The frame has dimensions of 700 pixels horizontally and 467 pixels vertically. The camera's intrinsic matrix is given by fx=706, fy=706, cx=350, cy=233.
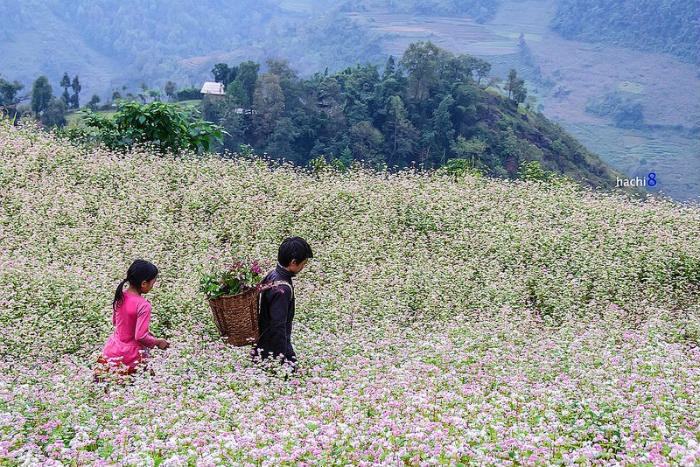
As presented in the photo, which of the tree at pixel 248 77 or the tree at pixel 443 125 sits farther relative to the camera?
the tree at pixel 443 125

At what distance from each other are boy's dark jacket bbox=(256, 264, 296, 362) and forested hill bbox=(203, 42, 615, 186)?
217 ft

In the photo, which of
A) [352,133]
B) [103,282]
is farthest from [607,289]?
[352,133]

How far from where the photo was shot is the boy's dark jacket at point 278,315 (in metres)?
6.08

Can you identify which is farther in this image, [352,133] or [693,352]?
[352,133]

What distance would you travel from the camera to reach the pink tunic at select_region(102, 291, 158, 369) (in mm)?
5844

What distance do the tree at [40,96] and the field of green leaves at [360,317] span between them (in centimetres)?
6877

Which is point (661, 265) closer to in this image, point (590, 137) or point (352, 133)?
point (352, 133)

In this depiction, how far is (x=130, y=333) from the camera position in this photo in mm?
5930

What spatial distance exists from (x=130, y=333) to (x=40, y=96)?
8052 cm

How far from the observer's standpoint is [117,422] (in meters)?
4.72

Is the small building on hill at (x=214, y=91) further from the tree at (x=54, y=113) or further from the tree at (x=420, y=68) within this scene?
the tree at (x=420, y=68)

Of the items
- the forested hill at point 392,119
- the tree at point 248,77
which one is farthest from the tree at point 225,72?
the tree at point 248,77

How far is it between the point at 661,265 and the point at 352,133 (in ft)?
231

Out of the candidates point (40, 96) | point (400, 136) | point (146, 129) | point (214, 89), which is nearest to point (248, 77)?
point (214, 89)
